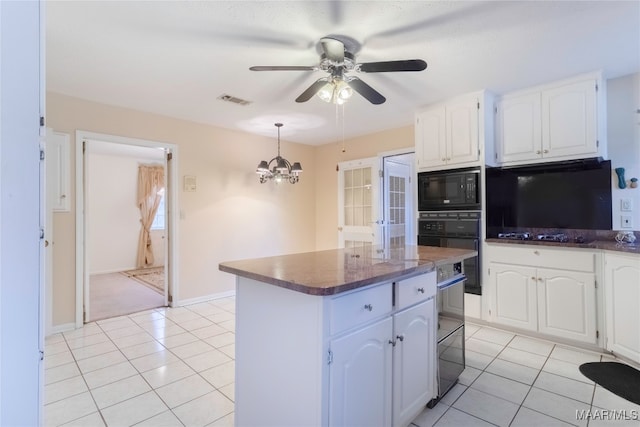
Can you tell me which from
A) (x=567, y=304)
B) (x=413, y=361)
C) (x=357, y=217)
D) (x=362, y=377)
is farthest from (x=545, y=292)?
(x=357, y=217)

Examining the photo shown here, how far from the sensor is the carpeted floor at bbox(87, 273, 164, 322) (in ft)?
13.0

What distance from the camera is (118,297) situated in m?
4.59

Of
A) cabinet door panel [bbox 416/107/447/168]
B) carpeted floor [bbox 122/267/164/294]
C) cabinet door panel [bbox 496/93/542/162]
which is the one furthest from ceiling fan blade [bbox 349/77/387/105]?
carpeted floor [bbox 122/267/164/294]

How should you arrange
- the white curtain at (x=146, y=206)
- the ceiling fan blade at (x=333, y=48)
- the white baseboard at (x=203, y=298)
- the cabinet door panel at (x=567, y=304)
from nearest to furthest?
1. the ceiling fan blade at (x=333, y=48)
2. the cabinet door panel at (x=567, y=304)
3. the white baseboard at (x=203, y=298)
4. the white curtain at (x=146, y=206)

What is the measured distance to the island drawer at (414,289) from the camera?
1642mm

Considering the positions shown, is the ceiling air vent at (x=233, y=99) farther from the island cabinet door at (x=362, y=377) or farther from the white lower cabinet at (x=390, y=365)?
the island cabinet door at (x=362, y=377)

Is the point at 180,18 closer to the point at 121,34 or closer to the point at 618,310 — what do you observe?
the point at 121,34

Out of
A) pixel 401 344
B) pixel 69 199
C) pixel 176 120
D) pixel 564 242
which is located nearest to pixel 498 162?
pixel 564 242

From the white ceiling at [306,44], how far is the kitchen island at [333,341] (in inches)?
61.5

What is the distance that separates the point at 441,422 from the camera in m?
1.85

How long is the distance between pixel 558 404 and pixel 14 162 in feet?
9.59

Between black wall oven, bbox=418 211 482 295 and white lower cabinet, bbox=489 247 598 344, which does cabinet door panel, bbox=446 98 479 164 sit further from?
white lower cabinet, bbox=489 247 598 344

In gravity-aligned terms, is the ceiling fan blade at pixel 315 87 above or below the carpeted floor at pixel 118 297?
above

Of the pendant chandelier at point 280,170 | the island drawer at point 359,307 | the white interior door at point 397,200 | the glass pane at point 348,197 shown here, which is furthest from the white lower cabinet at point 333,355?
the glass pane at point 348,197
